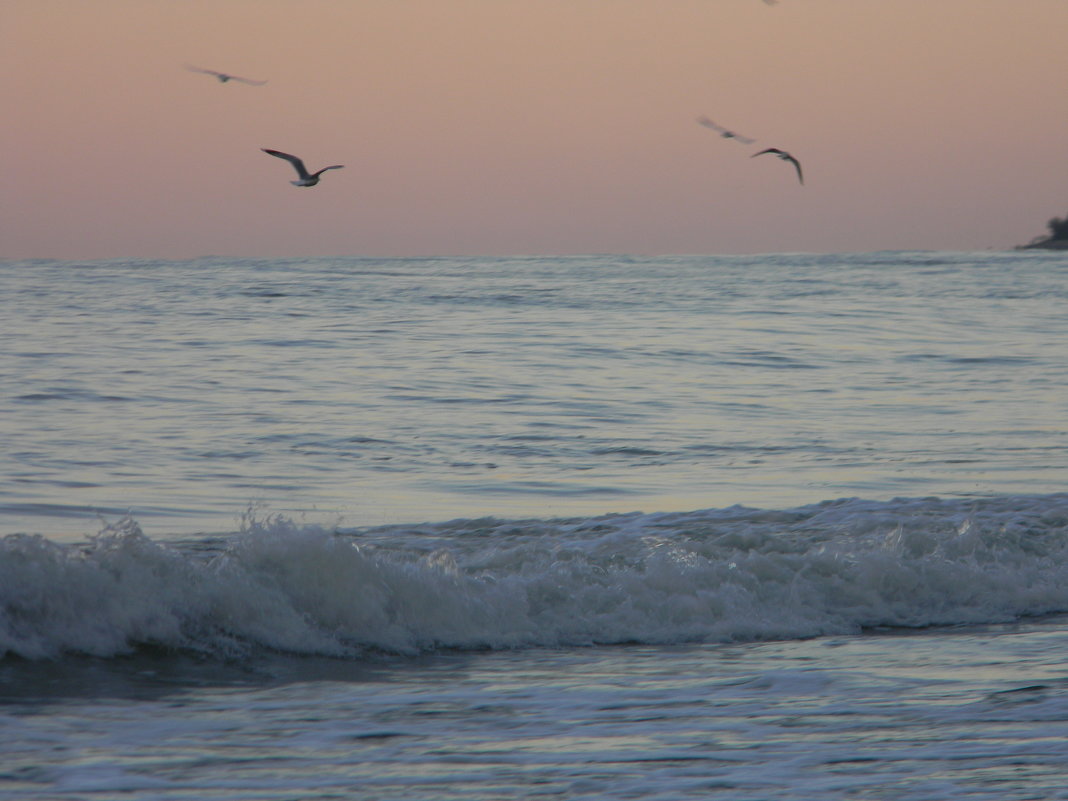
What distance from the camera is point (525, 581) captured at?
8.27m

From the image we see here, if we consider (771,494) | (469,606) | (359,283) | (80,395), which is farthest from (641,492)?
(359,283)

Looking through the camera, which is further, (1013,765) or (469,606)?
(469,606)

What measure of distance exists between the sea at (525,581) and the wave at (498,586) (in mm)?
24

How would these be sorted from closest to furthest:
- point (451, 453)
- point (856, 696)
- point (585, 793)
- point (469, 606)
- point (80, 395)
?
point (585, 793) → point (856, 696) → point (469, 606) → point (451, 453) → point (80, 395)

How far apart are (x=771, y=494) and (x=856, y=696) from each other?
5472mm

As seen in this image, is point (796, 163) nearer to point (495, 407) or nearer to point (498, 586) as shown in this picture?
point (495, 407)

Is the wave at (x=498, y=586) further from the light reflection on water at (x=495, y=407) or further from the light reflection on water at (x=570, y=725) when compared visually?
the light reflection on water at (x=495, y=407)

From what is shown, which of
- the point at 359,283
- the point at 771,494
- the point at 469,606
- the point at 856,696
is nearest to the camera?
the point at 856,696

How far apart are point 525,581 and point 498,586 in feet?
0.60

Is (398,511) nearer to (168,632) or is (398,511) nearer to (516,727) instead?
(168,632)

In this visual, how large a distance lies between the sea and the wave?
2cm

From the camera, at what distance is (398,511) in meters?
10.8

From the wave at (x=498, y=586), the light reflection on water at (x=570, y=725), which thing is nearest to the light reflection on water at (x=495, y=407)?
the wave at (x=498, y=586)

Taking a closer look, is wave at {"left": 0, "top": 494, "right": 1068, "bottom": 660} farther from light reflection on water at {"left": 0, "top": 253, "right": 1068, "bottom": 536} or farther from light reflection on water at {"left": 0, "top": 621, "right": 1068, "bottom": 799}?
light reflection on water at {"left": 0, "top": 253, "right": 1068, "bottom": 536}
